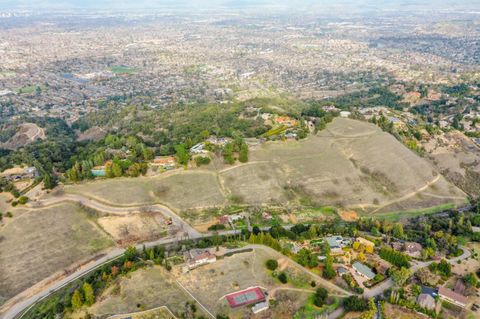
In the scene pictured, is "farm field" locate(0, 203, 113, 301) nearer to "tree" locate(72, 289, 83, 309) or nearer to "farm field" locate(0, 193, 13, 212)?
"farm field" locate(0, 193, 13, 212)

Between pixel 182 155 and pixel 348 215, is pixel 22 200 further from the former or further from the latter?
pixel 348 215

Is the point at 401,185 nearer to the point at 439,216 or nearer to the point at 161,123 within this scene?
the point at 439,216

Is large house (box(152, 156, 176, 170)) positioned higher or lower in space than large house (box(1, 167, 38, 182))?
higher

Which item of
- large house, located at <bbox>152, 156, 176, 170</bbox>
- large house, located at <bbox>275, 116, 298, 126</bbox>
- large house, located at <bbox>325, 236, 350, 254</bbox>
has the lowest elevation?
large house, located at <bbox>325, 236, 350, 254</bbox>

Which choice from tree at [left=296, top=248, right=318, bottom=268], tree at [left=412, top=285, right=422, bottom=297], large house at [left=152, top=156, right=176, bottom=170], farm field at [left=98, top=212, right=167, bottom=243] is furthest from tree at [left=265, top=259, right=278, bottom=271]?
large house at [left=152, top=156, right=176, bottom=170]

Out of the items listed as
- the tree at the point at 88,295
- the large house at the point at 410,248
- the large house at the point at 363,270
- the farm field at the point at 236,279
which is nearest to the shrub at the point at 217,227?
the farm field at the point at 236,279

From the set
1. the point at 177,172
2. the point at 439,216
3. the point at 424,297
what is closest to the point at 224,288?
the point at 424,297
